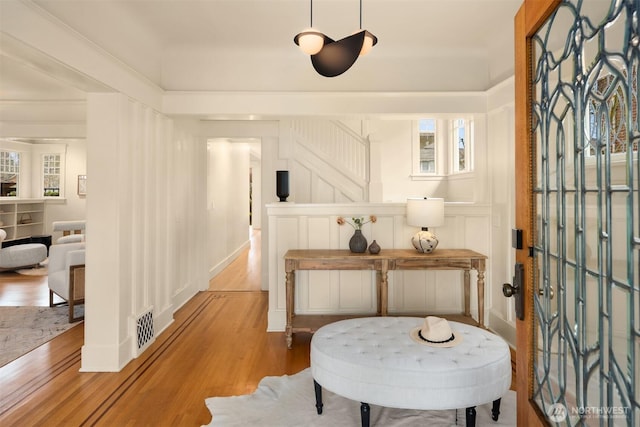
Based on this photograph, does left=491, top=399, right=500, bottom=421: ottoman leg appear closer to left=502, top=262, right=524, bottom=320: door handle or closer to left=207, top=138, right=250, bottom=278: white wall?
left=502, top=262, right=524, bottom=320: door handle

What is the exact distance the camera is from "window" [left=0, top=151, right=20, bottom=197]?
325 inches

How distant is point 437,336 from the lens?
2131 millimetres

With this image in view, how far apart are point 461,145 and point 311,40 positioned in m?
5.13

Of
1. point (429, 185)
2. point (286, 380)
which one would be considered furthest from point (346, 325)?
point (429, 185)

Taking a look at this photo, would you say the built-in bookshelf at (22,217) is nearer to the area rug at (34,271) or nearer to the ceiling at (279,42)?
the area rug at (34,271)

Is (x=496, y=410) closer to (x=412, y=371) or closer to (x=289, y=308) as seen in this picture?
(x=412, y=371)

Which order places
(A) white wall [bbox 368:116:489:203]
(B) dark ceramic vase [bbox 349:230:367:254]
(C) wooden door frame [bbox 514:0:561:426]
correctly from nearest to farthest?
(C) wooden door frame [bbox 514:0:561:426]
(B) dark ceramic vase [bbox 349:230:367:254]
(A) white wall [bbox 368:116:489:203]

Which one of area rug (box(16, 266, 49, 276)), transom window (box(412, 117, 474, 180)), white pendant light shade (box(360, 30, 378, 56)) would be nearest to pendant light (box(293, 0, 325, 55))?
white pendant light shade (box(360, 30, 378, 56))

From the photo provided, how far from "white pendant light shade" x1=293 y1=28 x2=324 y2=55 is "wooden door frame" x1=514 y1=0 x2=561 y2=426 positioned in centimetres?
97

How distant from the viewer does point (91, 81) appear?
2643mm

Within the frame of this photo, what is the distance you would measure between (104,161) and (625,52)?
327cm

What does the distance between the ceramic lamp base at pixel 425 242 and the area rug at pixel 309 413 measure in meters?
1.39

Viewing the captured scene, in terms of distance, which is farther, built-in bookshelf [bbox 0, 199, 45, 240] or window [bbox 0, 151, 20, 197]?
window [bbox 0, 151, 20, 197]

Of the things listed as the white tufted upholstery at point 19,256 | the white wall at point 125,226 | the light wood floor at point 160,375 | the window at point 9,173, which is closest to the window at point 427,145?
the light wood floor at point 160,375
